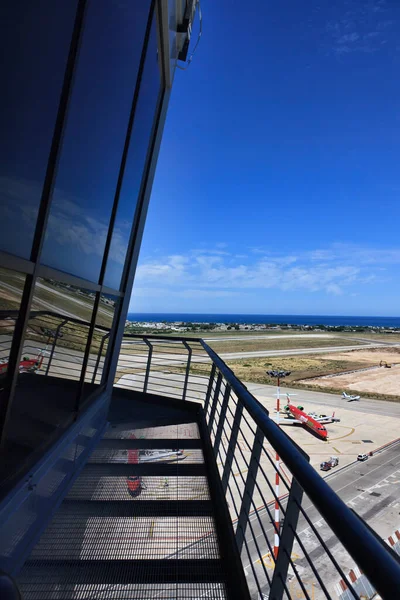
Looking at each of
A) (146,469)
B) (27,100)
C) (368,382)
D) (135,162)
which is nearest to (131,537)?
(146,469)

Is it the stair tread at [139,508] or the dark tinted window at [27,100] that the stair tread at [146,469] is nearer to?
the stair tread at [139,508]

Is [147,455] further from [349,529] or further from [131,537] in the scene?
[349,529]

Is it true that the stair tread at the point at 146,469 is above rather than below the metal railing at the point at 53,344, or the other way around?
below

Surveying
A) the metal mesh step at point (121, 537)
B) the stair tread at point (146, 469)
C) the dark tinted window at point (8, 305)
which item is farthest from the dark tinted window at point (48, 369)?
the stair tread at point (146, 469)

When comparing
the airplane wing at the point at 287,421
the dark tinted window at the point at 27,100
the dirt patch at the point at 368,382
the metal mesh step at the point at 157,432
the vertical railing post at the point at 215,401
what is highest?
the dark tinted window at the point at 27,100

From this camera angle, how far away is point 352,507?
31.2ft

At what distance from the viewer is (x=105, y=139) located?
2.25 m

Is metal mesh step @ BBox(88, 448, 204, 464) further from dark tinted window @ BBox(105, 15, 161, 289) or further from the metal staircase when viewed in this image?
dark tinted window @ BBox(105, 15, 161, 289)

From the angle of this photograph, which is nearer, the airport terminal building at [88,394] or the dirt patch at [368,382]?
the airport terminal building at [88,394]

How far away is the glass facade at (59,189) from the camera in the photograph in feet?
4.01

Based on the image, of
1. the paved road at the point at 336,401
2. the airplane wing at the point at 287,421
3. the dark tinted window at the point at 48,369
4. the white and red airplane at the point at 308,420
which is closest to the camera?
Answer: the dark tinted window at the point at 48,369

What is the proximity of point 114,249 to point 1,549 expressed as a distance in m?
2.25

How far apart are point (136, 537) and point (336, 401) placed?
68.9 ft

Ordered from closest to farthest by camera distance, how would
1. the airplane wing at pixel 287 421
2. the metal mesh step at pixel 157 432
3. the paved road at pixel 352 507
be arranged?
the metal mesh step at pixel 157 432 < the paved road at pixel 352 507 < the airplane wing at pixel 287 421
